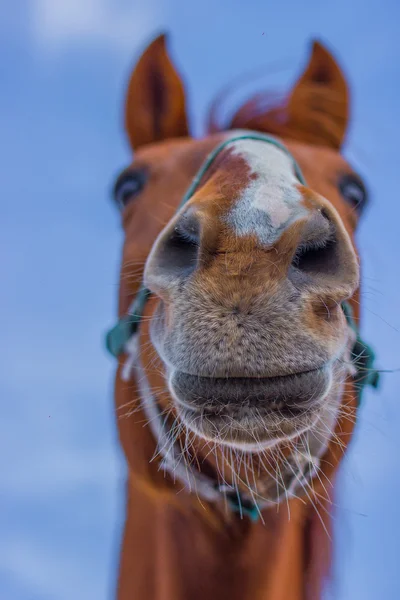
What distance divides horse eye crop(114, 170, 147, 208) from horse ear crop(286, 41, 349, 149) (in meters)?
0.95

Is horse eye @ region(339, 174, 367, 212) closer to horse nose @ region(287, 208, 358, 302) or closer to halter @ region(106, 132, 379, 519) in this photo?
halter @ region(106, 132, 379, 519)

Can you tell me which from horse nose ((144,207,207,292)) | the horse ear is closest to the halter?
horse nose ((144,207,207,292))

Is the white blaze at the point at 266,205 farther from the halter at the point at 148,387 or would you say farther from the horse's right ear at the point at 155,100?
the horse's right ear at the point at 155,100

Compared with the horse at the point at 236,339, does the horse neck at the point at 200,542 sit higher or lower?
lower

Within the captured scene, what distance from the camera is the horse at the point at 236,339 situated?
4.32 feet

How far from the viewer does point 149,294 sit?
2.09 metres

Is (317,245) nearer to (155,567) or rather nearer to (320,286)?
(320,286)

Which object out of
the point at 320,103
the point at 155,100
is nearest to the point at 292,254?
the point at 320,103

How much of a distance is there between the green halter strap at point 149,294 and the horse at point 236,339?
0.01m

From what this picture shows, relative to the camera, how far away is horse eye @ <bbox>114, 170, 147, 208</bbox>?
8.27 feet

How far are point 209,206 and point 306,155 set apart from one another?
45.6 inches

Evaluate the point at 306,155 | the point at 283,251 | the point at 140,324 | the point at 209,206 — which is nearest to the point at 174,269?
the point at 209,206

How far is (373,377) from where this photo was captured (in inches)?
88.2

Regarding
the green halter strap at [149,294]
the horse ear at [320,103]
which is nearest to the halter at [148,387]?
the green halter strap at [149,294]
